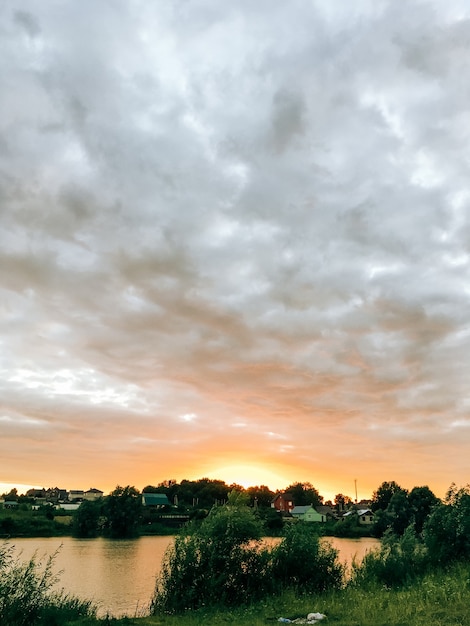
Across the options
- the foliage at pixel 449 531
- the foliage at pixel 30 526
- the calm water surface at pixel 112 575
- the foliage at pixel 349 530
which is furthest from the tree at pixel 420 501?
the foliage at pixel 30 526

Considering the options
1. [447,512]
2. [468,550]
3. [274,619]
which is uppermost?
[447,512]

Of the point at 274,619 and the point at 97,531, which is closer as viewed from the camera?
the point at 274,619

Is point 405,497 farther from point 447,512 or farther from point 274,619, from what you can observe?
point 274,619

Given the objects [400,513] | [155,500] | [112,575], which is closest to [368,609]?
[112,575]

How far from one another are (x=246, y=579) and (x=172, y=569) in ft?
10.3

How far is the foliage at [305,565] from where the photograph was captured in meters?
23.8

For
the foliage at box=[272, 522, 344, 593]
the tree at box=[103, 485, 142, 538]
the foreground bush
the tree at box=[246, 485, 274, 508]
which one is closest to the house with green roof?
the tree at box=[246, 485, 274, 508]

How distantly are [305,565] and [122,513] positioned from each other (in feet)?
272

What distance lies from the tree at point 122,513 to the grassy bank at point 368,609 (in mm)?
85035

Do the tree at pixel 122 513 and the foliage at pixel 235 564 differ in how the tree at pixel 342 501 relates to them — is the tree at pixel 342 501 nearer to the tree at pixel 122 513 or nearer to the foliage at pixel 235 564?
the tree at pixel 122 513

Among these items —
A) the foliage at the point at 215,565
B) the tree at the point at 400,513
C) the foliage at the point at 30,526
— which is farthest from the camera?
the foliage at the point at 30,526

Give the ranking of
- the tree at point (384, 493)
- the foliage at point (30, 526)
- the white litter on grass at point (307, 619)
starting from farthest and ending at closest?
1. the tree at point (384, 493)
2. the foliage at point (30, 526)
3. the white litter on grass at point (307, 619)

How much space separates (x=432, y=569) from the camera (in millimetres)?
23594

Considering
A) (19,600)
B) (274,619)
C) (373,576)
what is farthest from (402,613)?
(19,600)
